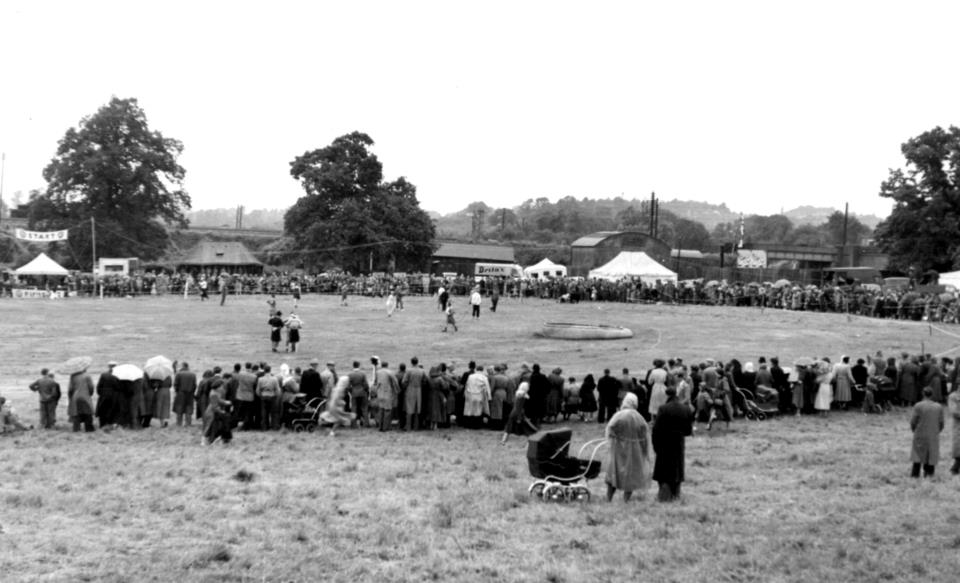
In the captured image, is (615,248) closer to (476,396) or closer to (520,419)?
(476,396)

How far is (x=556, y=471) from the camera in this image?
1169 cm

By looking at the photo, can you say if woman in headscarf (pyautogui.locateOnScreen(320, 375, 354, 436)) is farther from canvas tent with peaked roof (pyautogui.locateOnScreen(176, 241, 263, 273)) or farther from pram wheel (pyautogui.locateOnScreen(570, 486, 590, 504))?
canvas tent with peaked roof (pyautogui.locateOnScreen(176, 241, 263, 273))

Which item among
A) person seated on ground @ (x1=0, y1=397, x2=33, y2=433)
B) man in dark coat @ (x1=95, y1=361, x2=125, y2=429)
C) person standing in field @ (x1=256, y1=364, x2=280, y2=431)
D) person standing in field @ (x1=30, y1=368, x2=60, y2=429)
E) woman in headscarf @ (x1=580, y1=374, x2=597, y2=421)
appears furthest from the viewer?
woman in headscarf @ (x1=580, y1=374, x2=597, y2=421)

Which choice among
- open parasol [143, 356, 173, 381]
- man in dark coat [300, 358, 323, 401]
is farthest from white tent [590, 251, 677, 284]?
open parasol [143, 356, 173, 381]

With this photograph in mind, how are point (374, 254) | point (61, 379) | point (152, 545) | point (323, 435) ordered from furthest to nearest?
point (374, 254) < point (61, 379) < point (323, 435) < point (152, 545)

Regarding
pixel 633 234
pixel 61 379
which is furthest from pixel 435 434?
pixel 633 234

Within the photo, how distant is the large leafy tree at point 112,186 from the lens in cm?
6475

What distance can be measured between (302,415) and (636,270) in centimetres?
4099

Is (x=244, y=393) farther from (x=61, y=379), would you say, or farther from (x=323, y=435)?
(x=61, y=379)

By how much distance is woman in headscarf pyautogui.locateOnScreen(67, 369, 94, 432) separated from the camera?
642 inches

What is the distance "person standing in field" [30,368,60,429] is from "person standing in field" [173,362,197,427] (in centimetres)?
202

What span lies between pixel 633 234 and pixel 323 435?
64.4m

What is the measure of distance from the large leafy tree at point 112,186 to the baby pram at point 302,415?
53.0 metres

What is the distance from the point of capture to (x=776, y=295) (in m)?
48.2
